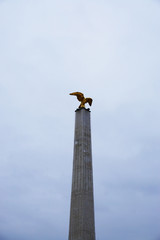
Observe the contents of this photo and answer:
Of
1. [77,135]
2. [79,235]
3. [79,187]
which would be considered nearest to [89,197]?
[79,187]

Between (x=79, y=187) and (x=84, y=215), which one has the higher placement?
(x=79, y=187)

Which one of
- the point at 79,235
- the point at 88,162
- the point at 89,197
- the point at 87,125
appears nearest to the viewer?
the point at 79,235

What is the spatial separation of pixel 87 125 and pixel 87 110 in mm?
1300

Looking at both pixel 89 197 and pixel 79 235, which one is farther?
pixel 89 197

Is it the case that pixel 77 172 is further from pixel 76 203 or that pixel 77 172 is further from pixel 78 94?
pixel 78 94

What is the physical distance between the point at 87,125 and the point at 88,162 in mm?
3024

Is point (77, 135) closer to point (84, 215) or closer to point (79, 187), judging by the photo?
point (79, 187)

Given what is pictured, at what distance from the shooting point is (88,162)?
73.1 feet

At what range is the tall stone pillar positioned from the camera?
65.4 ft

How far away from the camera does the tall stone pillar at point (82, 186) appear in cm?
1994

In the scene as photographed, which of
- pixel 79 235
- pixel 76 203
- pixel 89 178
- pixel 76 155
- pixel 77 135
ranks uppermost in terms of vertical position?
pixel 77 135

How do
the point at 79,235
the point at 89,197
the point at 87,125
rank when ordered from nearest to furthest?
1. the point at 79,235
2. the point at 89,197
3. the point at 87,125

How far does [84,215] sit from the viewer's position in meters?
20.1

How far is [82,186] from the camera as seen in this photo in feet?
68.9
